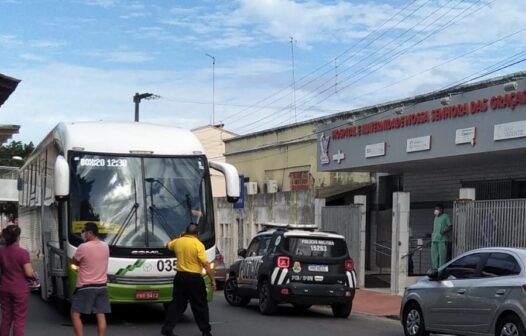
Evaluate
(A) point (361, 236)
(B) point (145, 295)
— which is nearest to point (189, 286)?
(B) point (145, 295)

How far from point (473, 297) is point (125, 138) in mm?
6462

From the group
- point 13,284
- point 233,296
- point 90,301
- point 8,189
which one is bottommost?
point 233,296

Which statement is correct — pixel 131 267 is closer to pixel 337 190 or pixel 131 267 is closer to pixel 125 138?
pixel 125 138

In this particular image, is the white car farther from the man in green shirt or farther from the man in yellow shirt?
the man in green shirt

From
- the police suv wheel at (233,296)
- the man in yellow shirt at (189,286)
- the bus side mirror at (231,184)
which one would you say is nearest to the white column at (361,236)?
the police suv wheel at (233,296)

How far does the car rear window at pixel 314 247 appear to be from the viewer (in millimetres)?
15148

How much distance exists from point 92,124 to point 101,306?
14.7 feet

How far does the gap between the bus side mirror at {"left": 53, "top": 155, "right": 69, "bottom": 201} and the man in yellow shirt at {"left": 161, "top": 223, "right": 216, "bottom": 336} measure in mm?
2061

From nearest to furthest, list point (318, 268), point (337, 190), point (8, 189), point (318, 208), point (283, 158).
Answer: point (318, 268)
point (318, 208)
point (337, 190)
point (283, 158)
point (8, 189)

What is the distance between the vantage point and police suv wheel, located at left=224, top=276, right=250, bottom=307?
1739cm

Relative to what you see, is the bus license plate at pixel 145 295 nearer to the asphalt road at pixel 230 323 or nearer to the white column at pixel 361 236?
the asphalt road at pixel 230 323

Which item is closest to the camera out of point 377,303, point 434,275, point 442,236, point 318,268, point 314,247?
point 434,275

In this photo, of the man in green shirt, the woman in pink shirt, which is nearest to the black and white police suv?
the man in green shirt

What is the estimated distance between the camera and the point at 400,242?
1930 centimetres
